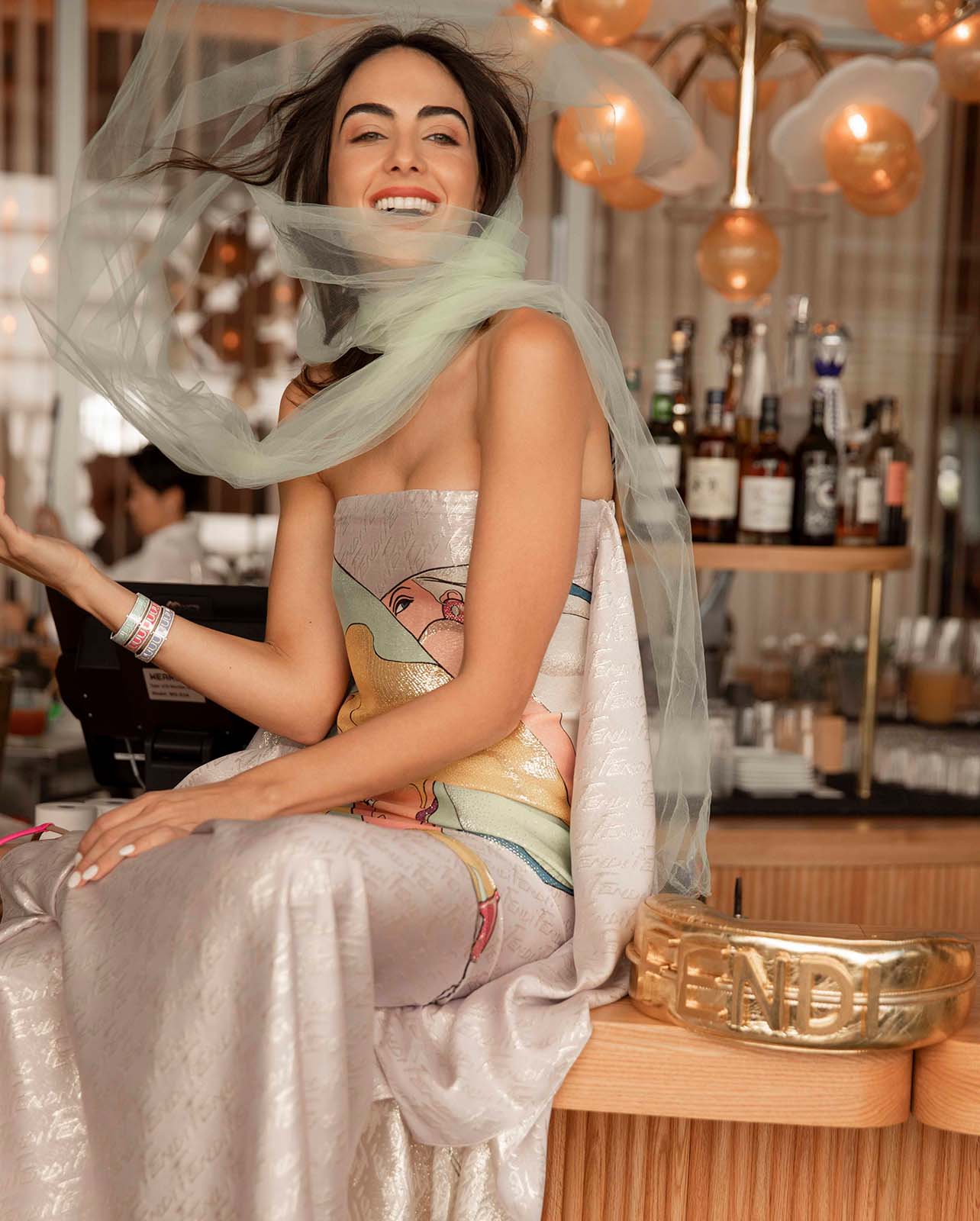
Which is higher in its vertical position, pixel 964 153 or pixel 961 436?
pixel 964 153

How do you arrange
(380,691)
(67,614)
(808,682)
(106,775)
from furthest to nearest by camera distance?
(808,682) → (106,775) → (67,614) → (380,691)

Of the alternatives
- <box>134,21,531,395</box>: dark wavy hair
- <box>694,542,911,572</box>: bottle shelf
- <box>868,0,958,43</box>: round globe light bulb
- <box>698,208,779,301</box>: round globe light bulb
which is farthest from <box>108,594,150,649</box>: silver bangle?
<box>868,0,958,43</box>: round globe light bulb

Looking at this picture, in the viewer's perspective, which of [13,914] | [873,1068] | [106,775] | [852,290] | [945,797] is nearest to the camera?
[873,1068]

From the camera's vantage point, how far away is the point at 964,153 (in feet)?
19.0

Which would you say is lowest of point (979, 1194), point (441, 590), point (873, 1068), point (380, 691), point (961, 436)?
point (979, 1194)

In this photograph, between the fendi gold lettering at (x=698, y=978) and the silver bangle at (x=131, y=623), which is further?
the silver bangle at (x=131, y=623)

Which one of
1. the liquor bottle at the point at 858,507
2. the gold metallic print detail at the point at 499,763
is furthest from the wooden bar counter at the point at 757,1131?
the liquor bottle at the point at 858,507

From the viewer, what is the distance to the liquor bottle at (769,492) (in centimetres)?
254

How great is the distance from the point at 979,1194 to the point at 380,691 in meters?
0.80

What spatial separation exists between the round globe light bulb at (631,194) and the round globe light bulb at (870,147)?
1.76 feet

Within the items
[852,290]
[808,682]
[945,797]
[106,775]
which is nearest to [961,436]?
[852,290]

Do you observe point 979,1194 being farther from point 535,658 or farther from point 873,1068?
point 535,658

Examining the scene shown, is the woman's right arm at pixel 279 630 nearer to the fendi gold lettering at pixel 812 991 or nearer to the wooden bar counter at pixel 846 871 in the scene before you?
the fendi gold lettering at pixel 812 991

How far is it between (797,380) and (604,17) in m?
0.81
